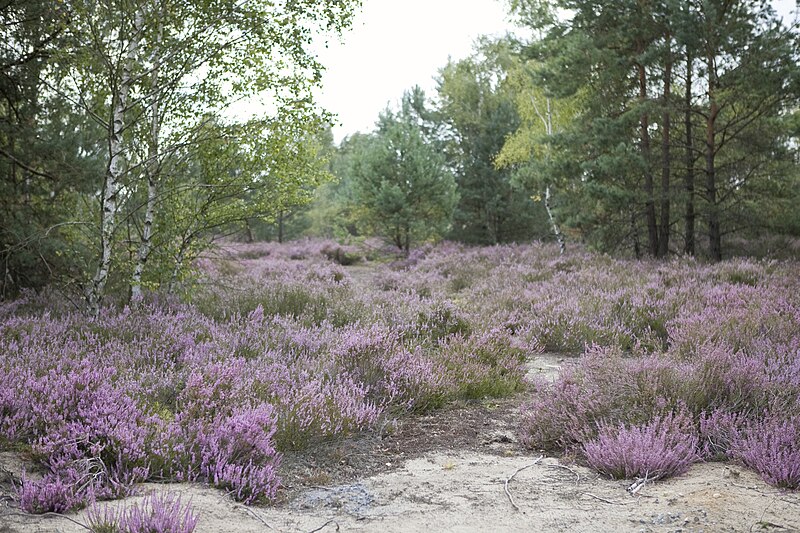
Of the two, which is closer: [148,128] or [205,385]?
[205,385]

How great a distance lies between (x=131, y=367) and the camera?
4.79 metres

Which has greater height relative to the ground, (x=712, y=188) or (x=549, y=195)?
(x=549, y=195)

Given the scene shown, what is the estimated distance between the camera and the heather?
11.0 ft

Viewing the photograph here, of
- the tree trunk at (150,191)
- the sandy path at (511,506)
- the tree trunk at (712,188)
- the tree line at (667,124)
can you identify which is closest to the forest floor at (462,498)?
the sandy path at (511,506)

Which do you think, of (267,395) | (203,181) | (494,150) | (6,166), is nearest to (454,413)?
(267,395)

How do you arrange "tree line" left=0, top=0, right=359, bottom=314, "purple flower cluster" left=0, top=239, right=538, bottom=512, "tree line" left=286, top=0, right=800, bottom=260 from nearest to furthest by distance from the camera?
1. "purple flower cluster" left=0, top=239, right=538, bottom=512
2. "tree line" left=0, top=0, right=359, bottom=314
3. "tree line" left=286, top=0, right=800, bottom=260

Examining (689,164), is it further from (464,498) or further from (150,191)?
(464,498)

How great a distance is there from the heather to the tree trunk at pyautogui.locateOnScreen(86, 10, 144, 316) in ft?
1.16

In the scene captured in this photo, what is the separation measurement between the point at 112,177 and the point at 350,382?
404 centimetres

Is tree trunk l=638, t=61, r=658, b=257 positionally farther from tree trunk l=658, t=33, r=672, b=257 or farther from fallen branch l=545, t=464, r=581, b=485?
fallen branch l=545, t=464, r=581, b=485

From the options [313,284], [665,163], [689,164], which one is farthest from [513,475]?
[689,164]

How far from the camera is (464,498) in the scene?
10.7 ft

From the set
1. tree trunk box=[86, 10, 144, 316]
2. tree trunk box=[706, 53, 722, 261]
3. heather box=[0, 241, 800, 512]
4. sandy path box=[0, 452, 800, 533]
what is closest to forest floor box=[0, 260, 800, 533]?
sandy path box=[0, 452, 800, 533]

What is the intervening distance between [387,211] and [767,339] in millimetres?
16047
